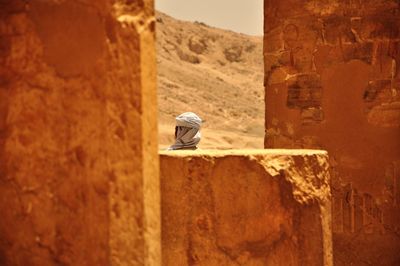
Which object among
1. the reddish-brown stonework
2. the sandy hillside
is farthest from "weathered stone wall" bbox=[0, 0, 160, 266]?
the sandy hillside

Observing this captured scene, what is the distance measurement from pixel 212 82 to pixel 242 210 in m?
19.9

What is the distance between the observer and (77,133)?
6.36 ft

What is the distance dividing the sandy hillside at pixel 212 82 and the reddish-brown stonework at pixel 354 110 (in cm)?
854

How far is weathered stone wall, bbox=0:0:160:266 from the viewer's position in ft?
6.29

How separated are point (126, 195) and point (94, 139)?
18cm

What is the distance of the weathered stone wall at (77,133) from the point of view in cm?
192

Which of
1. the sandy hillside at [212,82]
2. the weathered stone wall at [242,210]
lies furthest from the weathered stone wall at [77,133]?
the sandy hillside at [212,82]

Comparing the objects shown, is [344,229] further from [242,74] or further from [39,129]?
[242,74]

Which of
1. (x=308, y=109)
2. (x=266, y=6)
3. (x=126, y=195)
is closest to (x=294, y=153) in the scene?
(x=126, y=195)

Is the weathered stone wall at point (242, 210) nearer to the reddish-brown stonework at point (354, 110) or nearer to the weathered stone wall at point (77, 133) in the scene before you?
the weathered stone wall at point (77, 133)

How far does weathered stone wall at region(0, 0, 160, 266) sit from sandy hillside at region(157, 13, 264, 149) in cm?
1150

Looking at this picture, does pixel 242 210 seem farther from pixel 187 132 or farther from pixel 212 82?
pixel 212 82

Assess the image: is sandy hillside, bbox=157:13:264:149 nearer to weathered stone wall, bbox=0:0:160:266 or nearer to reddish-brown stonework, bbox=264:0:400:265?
reddish-brown stonework, bbox=264:0:400:265

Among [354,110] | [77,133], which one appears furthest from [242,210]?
[354,110]
